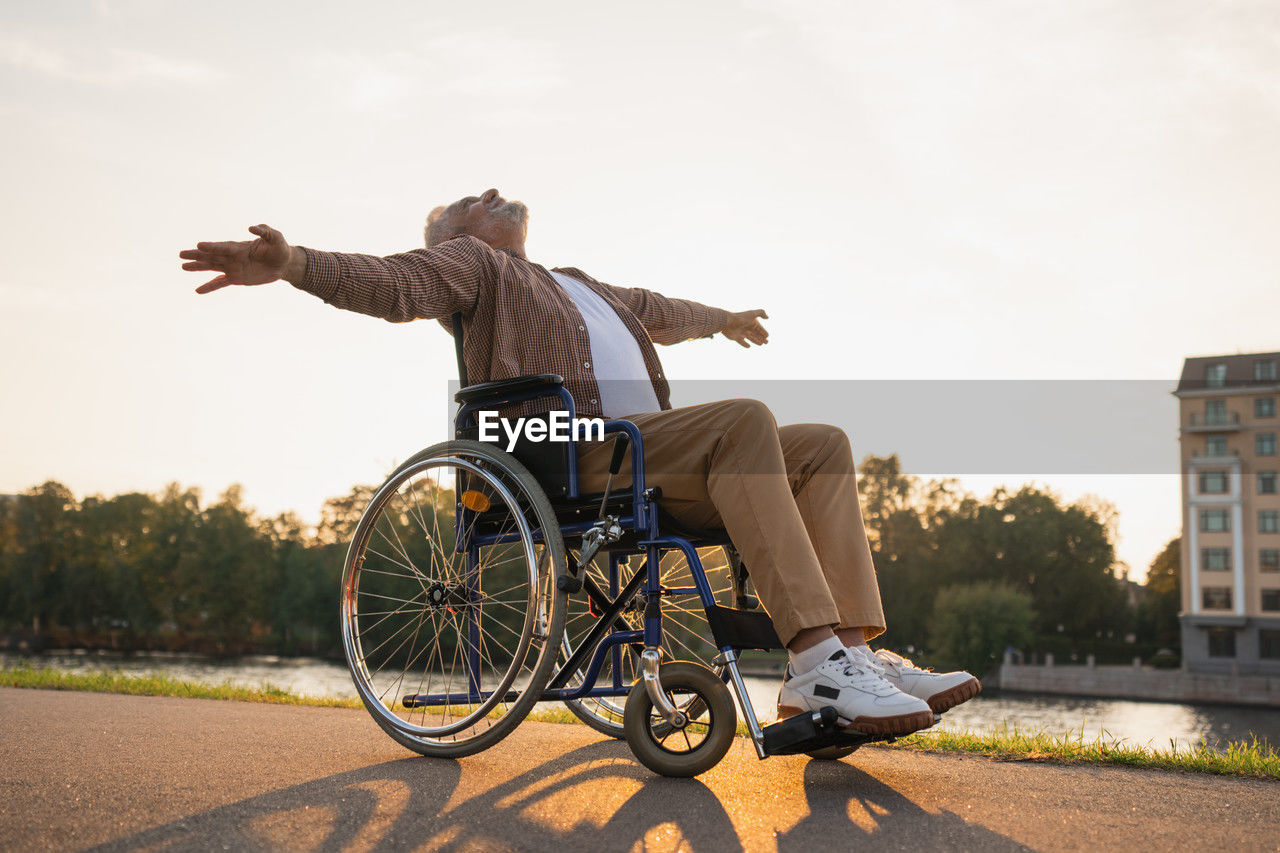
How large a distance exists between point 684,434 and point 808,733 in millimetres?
779

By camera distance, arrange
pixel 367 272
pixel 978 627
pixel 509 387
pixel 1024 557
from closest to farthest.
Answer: pixel 367 272 < pixel 509 387 < pixel 978 627 < pixel 1024 557

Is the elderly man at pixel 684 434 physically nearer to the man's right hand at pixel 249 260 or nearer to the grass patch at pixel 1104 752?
the man's right hand at pixel 249 260

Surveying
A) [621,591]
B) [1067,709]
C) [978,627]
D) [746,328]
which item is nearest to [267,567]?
[978,627]

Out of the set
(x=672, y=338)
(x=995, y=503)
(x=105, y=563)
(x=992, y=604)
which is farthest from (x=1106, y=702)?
(x=105, y=563)

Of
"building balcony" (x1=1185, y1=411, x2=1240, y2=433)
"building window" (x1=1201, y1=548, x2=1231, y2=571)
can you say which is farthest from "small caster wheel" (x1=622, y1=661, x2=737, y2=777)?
"building balcony" (x1=1185, y1=411, x2=1240, y2=433)

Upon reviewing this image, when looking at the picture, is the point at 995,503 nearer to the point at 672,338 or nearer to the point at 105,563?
the point at 105,563

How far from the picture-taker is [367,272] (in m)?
2.66

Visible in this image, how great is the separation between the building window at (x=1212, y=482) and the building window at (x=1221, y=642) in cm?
595

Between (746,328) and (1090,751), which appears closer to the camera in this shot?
(1090,751)

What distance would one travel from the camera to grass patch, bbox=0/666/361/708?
4707 mm

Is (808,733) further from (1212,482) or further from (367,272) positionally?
(1212,482)

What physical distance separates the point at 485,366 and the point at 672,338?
3.59 feet

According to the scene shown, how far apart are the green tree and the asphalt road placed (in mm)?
36533

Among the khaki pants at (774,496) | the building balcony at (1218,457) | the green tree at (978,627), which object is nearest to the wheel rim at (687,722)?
the khaki pants at (774,496)
